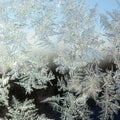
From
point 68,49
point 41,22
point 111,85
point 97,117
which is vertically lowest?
point 97,117

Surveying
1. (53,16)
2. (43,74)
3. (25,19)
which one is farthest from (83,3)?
(43,74)

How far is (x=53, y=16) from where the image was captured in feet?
7.25

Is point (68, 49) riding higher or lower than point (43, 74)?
higher

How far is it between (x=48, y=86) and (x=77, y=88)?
21cm

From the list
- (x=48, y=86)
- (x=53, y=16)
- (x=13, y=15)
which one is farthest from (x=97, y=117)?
(x=13, y=15)

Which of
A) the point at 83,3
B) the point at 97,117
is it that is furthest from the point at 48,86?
the point at 83,3

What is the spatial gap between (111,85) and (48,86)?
450mm

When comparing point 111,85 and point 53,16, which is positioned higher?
point 53,16

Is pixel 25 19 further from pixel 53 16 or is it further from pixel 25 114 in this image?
pixel 25 114

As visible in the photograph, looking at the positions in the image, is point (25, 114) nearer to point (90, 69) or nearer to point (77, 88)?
point (77, 88)

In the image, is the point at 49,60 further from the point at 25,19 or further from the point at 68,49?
the point at 25,19

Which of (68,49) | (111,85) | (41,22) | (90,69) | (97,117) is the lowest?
(97,117)

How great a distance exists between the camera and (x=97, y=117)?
89.4 inches

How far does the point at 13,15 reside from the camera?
2.17 m
